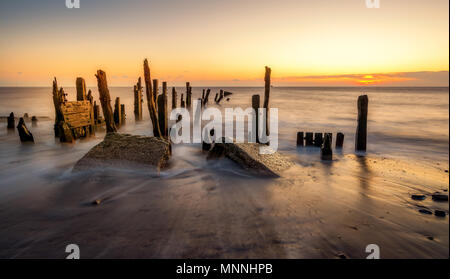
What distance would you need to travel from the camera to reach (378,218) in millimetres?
4344

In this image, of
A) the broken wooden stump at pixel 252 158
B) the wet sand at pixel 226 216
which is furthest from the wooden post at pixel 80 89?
the broken wooden stump at pixel 252 158

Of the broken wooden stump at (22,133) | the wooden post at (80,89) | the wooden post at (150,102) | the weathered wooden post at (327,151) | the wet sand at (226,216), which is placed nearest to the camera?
the wet sand at (226,216)

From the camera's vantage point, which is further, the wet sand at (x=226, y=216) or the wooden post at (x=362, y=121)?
the wooden post at (x=362, y=121)

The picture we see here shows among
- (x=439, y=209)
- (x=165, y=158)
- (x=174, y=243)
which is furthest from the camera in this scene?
(x=165, y=158)

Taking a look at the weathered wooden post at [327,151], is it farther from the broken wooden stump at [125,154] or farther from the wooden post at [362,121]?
the broken wooden stump at [125,154]

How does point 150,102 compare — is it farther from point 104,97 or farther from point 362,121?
point 362,121

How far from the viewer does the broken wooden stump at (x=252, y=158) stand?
6.77 metres

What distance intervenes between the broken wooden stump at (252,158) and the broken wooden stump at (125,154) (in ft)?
5.91

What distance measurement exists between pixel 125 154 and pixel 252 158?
3.56m

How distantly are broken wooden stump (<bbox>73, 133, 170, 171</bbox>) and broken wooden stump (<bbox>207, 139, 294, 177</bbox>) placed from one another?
1803mm

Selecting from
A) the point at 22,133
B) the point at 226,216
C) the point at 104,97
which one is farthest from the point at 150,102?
the point at 226,216
